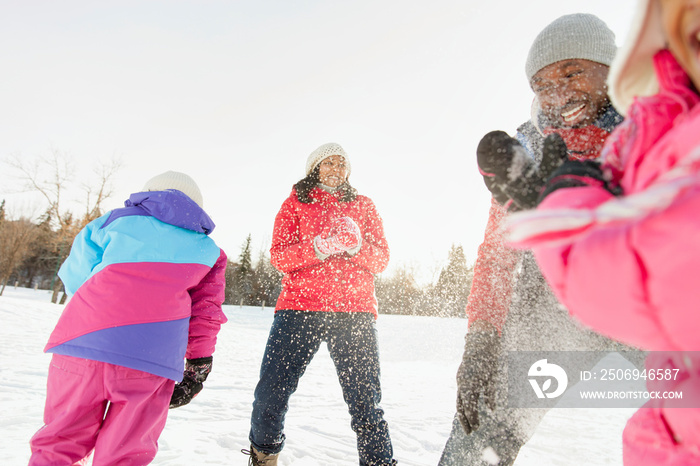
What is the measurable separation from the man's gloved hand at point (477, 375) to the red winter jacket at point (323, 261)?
1066 mm

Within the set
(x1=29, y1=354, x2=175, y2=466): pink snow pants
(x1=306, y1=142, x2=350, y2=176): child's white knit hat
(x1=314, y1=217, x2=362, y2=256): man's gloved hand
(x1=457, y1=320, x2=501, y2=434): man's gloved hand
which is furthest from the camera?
(x1=306, y1=142, x2=350, y2=176): child's white knit hat

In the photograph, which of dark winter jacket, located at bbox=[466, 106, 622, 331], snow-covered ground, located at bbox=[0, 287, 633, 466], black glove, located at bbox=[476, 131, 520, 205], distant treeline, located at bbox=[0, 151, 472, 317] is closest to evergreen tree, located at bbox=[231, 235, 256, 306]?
distant treeline, located at bbox=[0, 151, 472, 317]

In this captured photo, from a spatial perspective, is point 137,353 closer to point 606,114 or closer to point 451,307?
point 606,114

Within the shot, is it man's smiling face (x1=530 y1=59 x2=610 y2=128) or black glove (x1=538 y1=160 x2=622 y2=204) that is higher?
man's smiling face (x1=530 y1=59 x2=610 y2=128)

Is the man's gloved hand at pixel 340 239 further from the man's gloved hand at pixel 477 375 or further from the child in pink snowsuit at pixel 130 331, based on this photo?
the man's gloved hand at pixel 477 375

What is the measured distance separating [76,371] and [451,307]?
31228mm

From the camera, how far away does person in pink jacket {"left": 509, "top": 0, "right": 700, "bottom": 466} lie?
0.50 metres

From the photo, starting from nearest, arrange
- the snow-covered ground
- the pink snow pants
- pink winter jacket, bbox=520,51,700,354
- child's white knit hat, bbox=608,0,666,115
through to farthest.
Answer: pink winter jacket, bbox=520,51,700,354 → child's white knit hat, bbox=608,0,666,115 → the pink snow pants → the snow-covered ground

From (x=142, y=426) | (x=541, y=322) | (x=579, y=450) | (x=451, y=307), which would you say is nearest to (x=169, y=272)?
(x=142, y=426)

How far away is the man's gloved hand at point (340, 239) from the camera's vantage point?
7.56 ft

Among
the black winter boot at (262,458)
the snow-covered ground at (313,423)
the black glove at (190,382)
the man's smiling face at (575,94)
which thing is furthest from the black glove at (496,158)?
the snow-covered ground at (313,423)

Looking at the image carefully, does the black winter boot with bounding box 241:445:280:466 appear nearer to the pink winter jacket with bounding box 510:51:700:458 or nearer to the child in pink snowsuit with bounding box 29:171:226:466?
the child in pink snowsuit with bounding box 29:171:226:466

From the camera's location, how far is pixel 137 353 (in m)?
1.79

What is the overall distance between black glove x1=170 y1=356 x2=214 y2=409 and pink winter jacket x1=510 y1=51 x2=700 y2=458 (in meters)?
2.00
